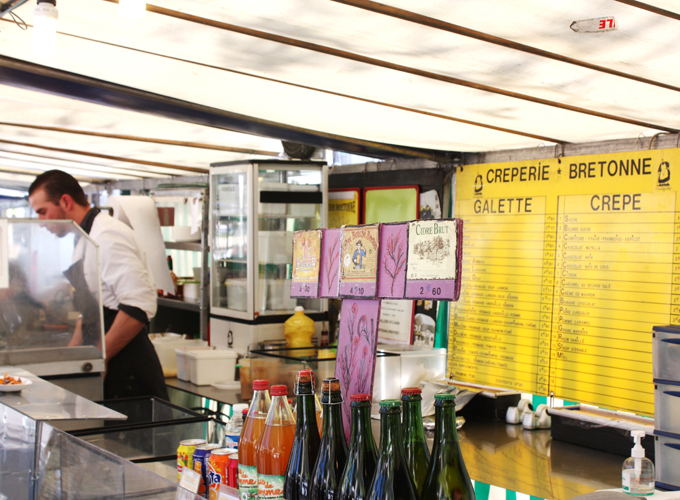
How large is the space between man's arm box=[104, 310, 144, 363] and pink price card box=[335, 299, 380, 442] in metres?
2.17

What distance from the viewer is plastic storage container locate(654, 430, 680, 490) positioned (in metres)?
2.30

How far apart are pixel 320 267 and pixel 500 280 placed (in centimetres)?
242

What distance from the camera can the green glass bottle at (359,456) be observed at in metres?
1.12

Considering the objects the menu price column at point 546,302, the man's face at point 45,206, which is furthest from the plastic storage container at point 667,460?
the man's face at point 45,206

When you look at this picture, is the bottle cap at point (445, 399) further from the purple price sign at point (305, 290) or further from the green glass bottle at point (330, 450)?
the purple price sign at point (305, 290)

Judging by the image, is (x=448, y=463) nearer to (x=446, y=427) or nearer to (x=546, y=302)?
(x=446, y=427)

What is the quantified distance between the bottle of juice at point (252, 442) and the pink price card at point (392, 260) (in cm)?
32

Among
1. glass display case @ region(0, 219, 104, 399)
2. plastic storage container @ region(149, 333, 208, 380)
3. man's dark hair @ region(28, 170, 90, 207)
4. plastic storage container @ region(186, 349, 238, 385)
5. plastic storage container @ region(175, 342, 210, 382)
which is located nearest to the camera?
glass display case @ region(0, 219, 104, 399)

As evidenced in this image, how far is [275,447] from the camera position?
1.26 metres

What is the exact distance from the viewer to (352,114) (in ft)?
11.0

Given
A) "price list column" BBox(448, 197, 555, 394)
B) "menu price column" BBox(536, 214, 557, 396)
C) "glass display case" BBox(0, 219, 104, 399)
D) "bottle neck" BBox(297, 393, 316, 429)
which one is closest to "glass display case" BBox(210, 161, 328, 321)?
"price list column" BBox(448, 197, 555, 394)

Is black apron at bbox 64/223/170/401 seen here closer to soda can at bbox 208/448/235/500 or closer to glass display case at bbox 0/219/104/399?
glass display case at bbox 0/219/104/399

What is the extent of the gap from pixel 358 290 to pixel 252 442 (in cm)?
39

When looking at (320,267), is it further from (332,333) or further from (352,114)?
(332,333)
